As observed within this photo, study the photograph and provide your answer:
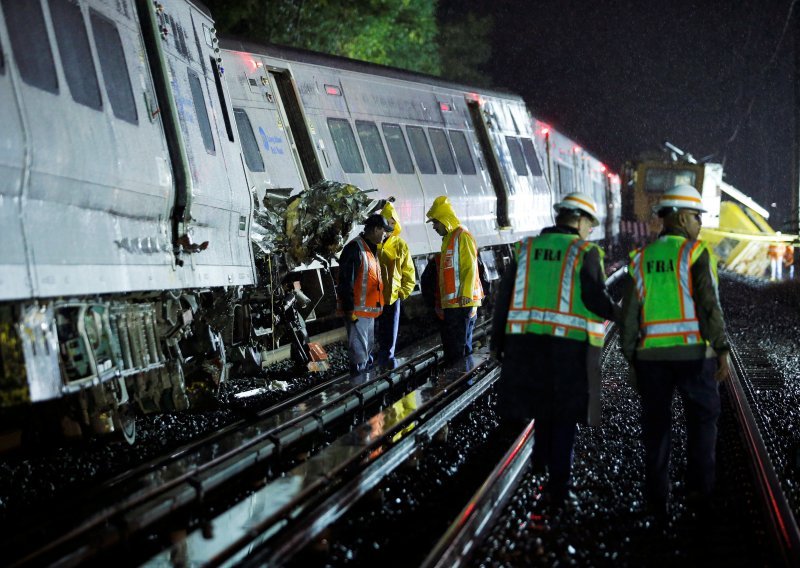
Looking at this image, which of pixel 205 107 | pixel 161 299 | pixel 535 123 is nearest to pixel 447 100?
pixel 535 123

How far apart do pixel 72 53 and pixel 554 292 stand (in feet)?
10.1

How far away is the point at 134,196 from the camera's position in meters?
6.12

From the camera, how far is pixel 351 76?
507 inches

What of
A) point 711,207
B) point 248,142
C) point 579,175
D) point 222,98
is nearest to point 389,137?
point 248,142

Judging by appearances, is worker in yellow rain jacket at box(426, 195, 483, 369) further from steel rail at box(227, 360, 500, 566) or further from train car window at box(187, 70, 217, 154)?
train car window at box(187, 70, 217, 154)

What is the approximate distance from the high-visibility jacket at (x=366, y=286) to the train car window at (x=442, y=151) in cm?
590

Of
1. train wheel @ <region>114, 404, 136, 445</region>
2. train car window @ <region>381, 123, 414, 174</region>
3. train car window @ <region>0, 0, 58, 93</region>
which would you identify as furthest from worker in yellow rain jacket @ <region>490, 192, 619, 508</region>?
train car window @ <region>381, 123, 414, 174</region>

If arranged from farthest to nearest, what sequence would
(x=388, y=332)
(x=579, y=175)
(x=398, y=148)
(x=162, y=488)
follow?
(x=579, y=175)
(x=398, y=148)
(x=388, y=332)
(x=162, y=488)

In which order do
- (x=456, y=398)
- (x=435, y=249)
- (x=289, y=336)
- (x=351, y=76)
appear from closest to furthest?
1. (x=456, y=398)
2. (x=289, y=336)
3. (x=351, y=76)
4. (x=435, y=249)

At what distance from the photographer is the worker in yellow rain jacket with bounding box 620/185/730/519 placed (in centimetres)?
514

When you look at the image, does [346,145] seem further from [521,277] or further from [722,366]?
[722,366]

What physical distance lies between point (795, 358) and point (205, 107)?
7.73 m

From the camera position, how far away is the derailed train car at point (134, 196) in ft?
15.9

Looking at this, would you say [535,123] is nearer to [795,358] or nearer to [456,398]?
[795,358]
